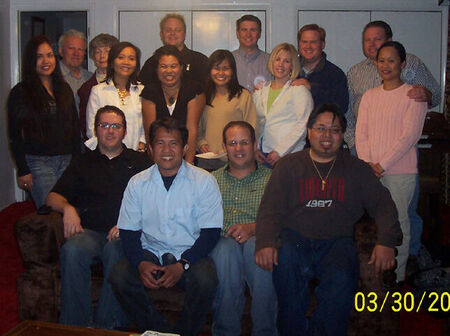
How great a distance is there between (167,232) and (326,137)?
0.97 metres

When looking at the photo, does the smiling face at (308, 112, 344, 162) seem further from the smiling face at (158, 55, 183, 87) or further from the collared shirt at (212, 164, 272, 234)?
the smiling face at (158, 55, 183, 87)

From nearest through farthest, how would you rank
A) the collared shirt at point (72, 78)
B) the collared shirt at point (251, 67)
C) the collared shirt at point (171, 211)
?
1. the collared shirt at point (171, 211)
2. the collared shirt at point (251, 67)
3. the collared shirt at point (72, 78)

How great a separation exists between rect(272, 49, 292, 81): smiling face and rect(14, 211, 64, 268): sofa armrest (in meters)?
1.83

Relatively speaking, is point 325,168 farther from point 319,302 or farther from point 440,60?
point 440,60

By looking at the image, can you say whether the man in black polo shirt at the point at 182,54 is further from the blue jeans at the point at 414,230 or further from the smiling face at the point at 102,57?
the blue jeans at the point at 414,230

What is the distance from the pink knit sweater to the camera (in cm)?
307

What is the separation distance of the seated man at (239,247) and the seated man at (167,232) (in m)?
0.07

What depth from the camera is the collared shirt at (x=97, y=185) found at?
2762 millimetres

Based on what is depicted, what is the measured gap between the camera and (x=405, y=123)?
10.1ft

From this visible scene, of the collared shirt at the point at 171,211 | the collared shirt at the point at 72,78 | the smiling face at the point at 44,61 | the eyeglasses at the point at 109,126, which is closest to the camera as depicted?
the collared shirt at the point at 171,211

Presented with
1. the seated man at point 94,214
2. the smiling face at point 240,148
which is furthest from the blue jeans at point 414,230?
the seated man at point 94,214

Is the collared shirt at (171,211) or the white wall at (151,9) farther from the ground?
the white wall at (151,9)

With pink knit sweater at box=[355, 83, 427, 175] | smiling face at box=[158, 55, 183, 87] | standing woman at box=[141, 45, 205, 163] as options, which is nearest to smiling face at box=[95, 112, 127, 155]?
standing woman at box=[141, 45, 205, 163]

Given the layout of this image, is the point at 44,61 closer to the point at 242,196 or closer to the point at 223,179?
the point at 223,179
